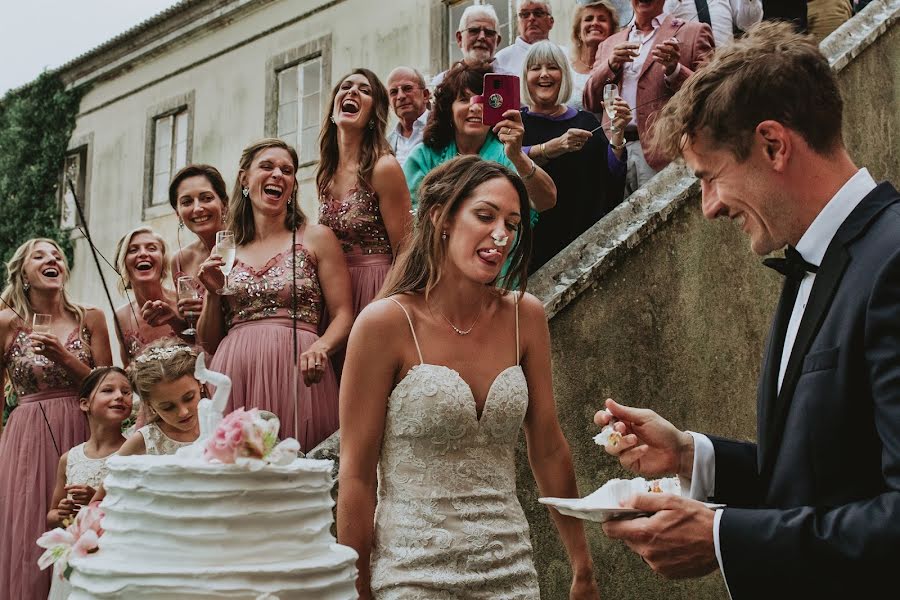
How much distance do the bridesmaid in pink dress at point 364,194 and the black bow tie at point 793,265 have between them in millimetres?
2841

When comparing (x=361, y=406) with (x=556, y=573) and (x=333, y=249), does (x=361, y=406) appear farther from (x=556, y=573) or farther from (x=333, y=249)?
(x=333, y=249)

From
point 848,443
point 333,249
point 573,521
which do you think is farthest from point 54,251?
point 848,443

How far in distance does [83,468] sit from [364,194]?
2704 mm

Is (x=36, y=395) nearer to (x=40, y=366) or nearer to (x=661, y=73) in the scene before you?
(x=40, y=366)

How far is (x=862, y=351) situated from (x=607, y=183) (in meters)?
Answer: 3.65

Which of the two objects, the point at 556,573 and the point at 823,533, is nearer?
the point at 823,533

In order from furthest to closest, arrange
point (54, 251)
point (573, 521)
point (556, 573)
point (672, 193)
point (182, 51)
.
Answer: point (182, 51) → point (54, 251) → point (672, 193) → point (556, 573) → point (573, 521)

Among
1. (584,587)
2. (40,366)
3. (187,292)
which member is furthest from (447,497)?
(40,366)

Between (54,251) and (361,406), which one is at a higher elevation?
(54,251)

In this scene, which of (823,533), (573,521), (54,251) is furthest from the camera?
(54,251)

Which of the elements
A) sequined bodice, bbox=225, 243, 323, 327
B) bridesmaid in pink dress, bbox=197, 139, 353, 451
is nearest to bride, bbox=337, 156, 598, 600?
bridesmaid in pink dress, bbox=197, 139, 353, 451

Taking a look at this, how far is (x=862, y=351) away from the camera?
2.18 m

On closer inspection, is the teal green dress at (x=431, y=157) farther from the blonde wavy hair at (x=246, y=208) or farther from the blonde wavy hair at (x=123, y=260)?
the blonde wavy hair at (x=123, y=260)

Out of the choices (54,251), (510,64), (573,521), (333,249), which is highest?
(510,64)
